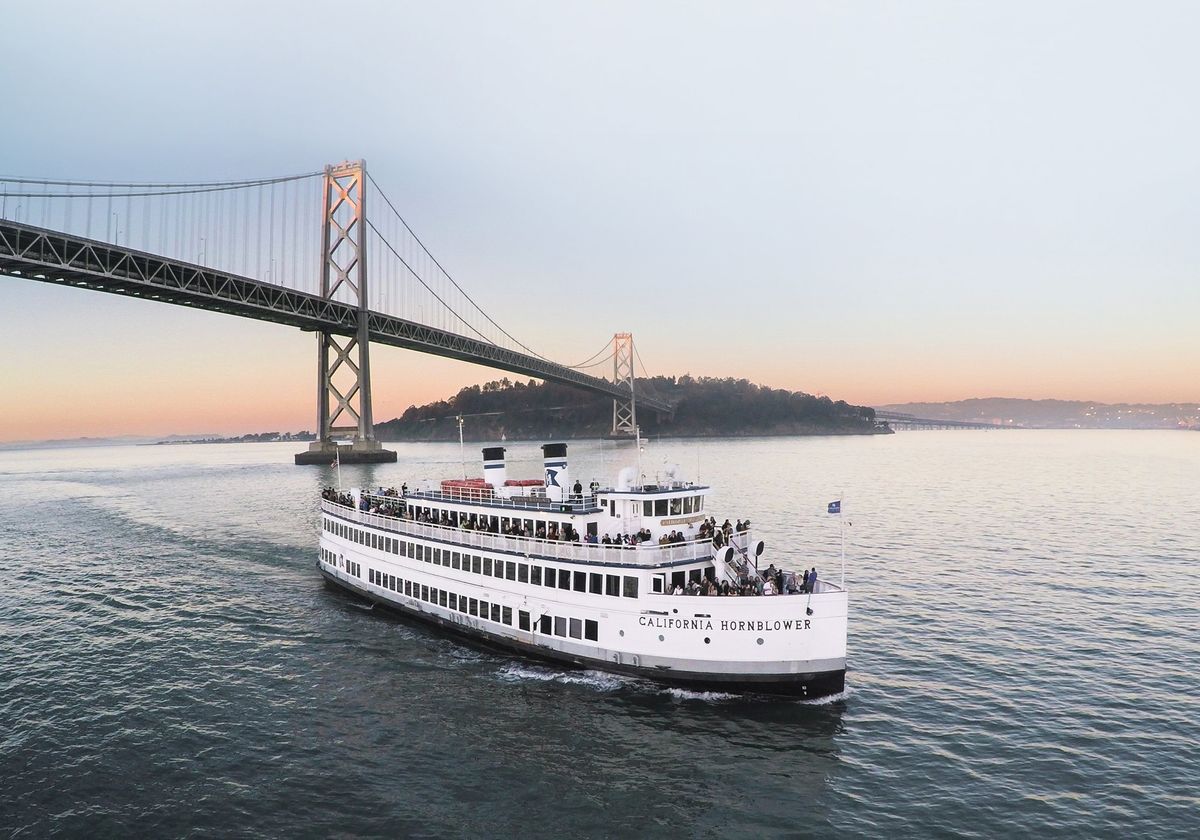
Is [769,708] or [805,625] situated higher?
[805,625]

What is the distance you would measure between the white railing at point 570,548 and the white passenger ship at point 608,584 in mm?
49

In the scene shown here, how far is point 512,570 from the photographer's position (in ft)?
82.0

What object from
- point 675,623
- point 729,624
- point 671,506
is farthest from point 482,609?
point 729,624

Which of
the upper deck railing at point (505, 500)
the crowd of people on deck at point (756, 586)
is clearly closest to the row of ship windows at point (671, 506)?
the upper deck railing at point (505, 500)

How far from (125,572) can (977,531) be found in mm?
58270

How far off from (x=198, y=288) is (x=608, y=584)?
85.4m

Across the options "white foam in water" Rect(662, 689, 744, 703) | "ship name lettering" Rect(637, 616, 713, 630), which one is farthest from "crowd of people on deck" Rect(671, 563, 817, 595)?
"white foam in water" Rect(662, 689, 744, 703)

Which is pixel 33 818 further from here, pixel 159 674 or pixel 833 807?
pixel 833 807

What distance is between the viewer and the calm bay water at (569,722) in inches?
619

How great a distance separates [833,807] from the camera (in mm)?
15938

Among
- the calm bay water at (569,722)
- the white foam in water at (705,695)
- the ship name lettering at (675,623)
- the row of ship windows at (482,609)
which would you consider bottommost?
the calm bay water at (569,722)

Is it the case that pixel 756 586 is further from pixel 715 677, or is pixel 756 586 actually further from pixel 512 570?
pixel 512 570

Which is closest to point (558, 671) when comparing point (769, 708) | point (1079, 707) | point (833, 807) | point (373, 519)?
point (769, 708)

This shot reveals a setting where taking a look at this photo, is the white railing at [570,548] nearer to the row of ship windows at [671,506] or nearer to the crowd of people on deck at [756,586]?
the crowd of people on deck at [756,586]
